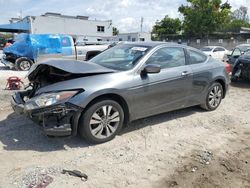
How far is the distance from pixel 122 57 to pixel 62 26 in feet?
149

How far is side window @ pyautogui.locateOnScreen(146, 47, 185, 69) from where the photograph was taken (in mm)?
5058

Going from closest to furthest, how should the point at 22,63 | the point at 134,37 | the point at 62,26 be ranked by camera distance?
the point at 22,63 < the point at 62,26 < the point at 134,37

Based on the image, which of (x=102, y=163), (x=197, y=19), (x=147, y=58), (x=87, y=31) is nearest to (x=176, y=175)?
(x=102, y=163)

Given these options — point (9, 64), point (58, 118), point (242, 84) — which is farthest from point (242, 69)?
point (9, 64)

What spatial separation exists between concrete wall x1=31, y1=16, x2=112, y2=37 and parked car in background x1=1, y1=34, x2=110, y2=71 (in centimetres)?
3152

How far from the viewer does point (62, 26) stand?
48.0 meters

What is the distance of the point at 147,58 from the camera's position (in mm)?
4910

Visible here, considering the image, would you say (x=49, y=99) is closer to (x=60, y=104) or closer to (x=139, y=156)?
(x=60, y=104)

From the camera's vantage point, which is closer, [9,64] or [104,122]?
[104,122]

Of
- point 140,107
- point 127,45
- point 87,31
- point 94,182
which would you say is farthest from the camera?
point 87,31

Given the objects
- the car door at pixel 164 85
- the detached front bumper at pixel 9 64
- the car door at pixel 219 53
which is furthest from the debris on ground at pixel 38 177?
the car door at pixel 219 53

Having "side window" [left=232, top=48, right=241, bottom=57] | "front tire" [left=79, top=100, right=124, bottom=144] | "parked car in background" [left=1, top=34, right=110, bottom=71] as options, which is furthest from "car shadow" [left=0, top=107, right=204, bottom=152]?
"parked car in background" [left=1, top=34, right=110, bottom=71]

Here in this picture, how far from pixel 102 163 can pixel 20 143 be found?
4.62 ft

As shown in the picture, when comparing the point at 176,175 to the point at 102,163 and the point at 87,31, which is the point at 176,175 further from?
the point at 87,31
